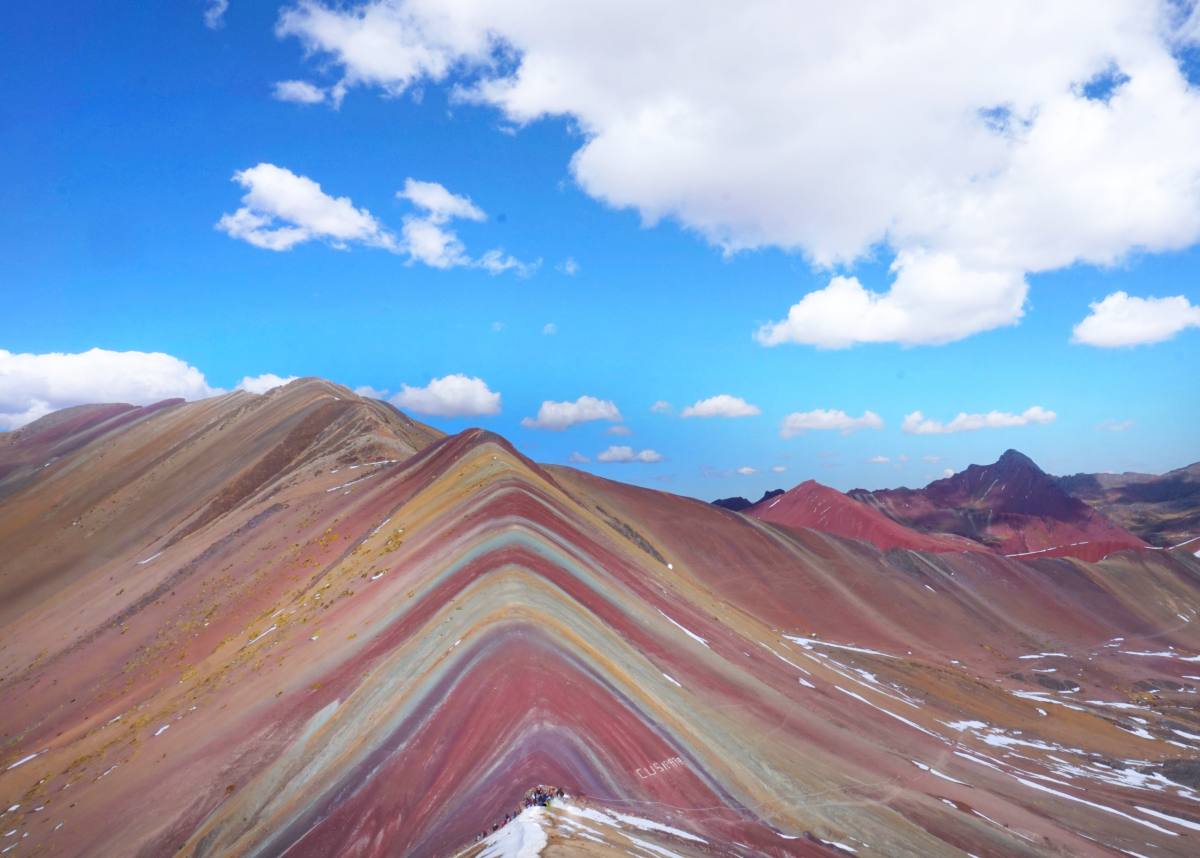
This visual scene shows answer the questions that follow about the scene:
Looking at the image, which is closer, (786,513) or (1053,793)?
(1053,793)

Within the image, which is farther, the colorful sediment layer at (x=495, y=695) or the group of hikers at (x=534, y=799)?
the colorful sediment layer at (x=495, y=695)

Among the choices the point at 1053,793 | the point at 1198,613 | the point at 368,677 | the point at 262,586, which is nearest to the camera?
the point at 368,677

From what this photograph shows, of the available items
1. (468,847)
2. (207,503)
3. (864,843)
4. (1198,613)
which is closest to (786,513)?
(1198,613)

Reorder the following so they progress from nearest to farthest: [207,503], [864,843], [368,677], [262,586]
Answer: [864,843] → [368,677] → [262,586] → [207,503]

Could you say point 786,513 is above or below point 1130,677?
above

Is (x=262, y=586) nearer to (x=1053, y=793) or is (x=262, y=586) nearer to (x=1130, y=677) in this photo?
(x=1053, y=793)
